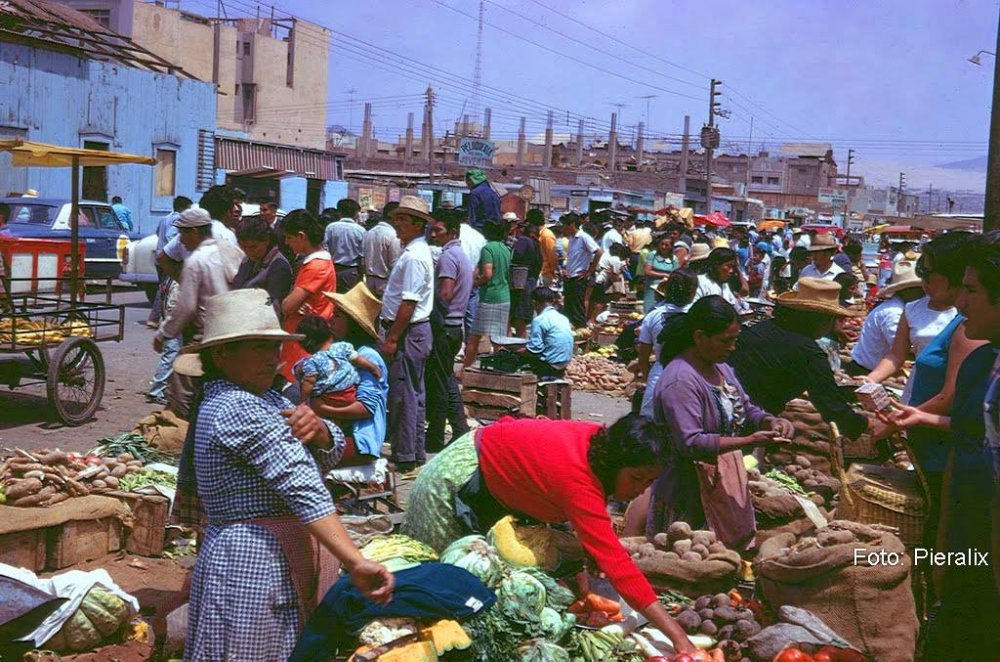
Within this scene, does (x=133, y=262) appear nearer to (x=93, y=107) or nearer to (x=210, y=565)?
(x=93, y=107)

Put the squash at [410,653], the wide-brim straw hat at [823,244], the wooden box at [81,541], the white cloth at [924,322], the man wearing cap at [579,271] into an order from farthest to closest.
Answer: the man wearing cap at [579,271] < the wide-brim straw hat at [823,244] < the white cloth at [924,322] < the wooden box at [81,541] < the squash at [410,653]

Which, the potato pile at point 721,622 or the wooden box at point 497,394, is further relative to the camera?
the wooden box at point 497,394

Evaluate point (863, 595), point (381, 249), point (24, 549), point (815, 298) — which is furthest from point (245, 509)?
point (381, 249)

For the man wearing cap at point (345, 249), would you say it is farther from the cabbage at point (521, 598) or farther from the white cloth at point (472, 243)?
the cabbage at point (521, 598)

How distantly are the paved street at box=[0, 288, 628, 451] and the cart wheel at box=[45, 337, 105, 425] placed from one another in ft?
→ 0.49

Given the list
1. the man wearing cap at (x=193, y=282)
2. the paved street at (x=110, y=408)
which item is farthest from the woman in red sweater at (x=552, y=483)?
the paved street at (x=110, y=408)

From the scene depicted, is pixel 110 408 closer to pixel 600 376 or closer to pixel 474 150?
pixel 600 376

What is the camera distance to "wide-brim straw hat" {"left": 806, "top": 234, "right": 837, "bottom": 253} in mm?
11891

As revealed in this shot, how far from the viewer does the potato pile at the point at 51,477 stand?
5.82m

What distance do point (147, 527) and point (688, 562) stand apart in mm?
3312

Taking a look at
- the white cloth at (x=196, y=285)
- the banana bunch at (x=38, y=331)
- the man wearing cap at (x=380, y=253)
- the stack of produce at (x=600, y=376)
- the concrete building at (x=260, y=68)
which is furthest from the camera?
the concrete building at (x=260, y=68)

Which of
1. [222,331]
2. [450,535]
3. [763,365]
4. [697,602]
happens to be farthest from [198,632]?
[763,365]

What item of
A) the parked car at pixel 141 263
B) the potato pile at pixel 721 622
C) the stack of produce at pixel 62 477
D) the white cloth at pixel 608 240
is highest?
the white cloth at pixel 608 240

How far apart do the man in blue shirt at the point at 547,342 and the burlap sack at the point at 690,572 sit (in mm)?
5139
